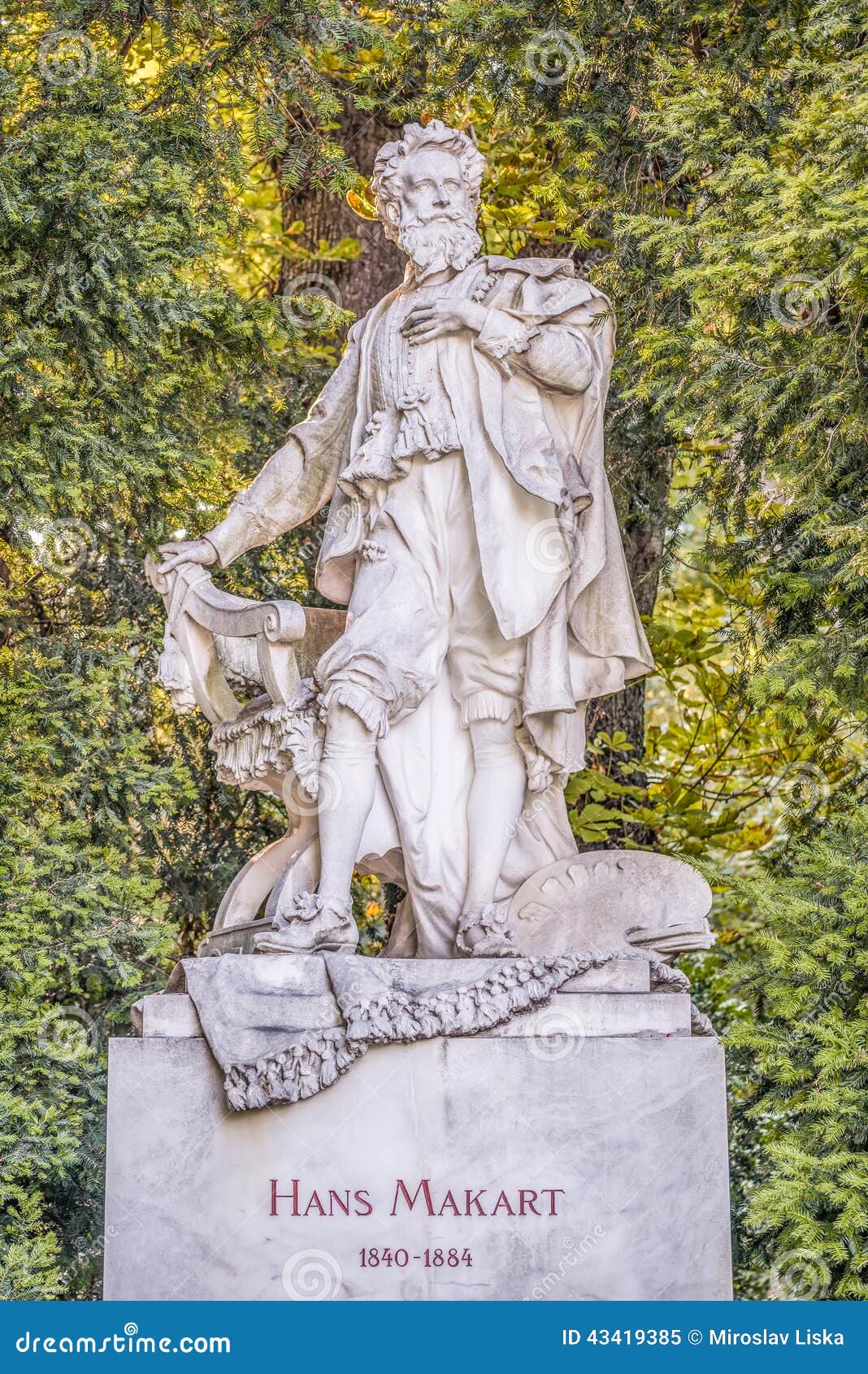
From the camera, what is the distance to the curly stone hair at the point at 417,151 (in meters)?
5.88

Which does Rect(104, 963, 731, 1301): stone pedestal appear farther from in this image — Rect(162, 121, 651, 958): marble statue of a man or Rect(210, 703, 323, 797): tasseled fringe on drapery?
Rect(210, 703, 323, 797): tasseled fringe on drapery

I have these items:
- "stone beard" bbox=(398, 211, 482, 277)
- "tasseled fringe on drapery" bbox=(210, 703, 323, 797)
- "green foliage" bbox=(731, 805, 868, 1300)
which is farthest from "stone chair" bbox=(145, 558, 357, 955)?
"green foliage" bbox=(731, 805, 868, 1300)

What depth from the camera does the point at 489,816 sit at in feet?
18.4

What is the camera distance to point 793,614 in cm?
736

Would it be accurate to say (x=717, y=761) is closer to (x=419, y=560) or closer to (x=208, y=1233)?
(x=419, y=560)

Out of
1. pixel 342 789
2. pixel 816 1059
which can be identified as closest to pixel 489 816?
pixel 342 789

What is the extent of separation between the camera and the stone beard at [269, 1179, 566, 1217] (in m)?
4.90

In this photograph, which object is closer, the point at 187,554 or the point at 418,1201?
the point at 418,1201

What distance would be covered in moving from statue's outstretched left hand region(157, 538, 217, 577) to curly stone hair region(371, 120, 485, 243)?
1.15 m

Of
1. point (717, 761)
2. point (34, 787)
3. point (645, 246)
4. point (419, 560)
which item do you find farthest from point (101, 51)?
point (717, 761)

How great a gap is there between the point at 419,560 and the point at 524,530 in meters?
0.33

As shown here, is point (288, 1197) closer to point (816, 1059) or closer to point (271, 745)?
point (271, 745)

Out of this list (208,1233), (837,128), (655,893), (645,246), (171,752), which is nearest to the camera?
(208,1233)

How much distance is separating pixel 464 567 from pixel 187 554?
2.85 feet
